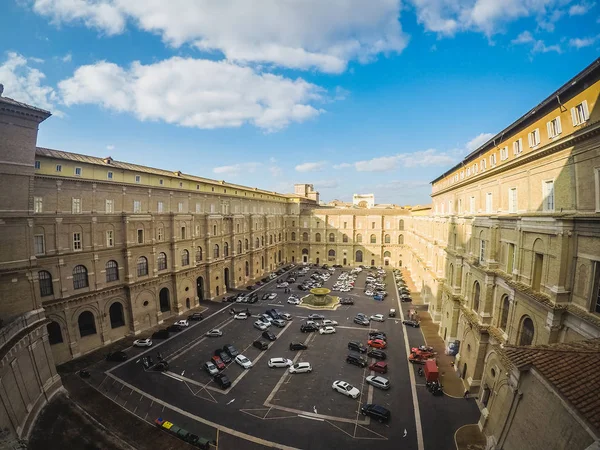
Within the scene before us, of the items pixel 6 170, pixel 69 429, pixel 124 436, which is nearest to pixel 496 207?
pixel 124 436

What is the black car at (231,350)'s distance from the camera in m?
32.5

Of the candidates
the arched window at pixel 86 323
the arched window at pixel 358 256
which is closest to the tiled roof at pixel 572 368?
the arched window at pixel 86 323

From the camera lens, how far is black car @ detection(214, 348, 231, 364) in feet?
104

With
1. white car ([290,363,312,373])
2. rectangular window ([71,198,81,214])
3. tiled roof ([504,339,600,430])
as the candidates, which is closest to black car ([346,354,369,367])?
white car ([290,363,312,373])

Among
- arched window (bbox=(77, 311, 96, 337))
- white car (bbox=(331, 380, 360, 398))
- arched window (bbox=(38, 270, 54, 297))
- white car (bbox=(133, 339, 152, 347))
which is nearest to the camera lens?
white car (bbox=(331, 380, 360, 398))

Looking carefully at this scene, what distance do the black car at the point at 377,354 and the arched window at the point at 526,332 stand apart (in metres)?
14.5

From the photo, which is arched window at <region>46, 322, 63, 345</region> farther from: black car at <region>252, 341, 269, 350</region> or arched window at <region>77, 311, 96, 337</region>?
black car at <region>252, 341, 269, 350</region>

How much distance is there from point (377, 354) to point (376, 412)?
10022 mm

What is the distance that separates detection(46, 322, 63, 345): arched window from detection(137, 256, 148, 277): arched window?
33.6ft

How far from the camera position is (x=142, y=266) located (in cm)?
3991

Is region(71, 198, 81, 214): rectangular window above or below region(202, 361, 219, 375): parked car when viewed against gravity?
above

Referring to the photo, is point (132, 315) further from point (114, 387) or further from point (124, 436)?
point (124, 436)

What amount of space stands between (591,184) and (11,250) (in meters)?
38.3

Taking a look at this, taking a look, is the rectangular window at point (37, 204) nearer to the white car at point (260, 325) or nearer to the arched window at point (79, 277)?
the arched window at point (79, 277)
